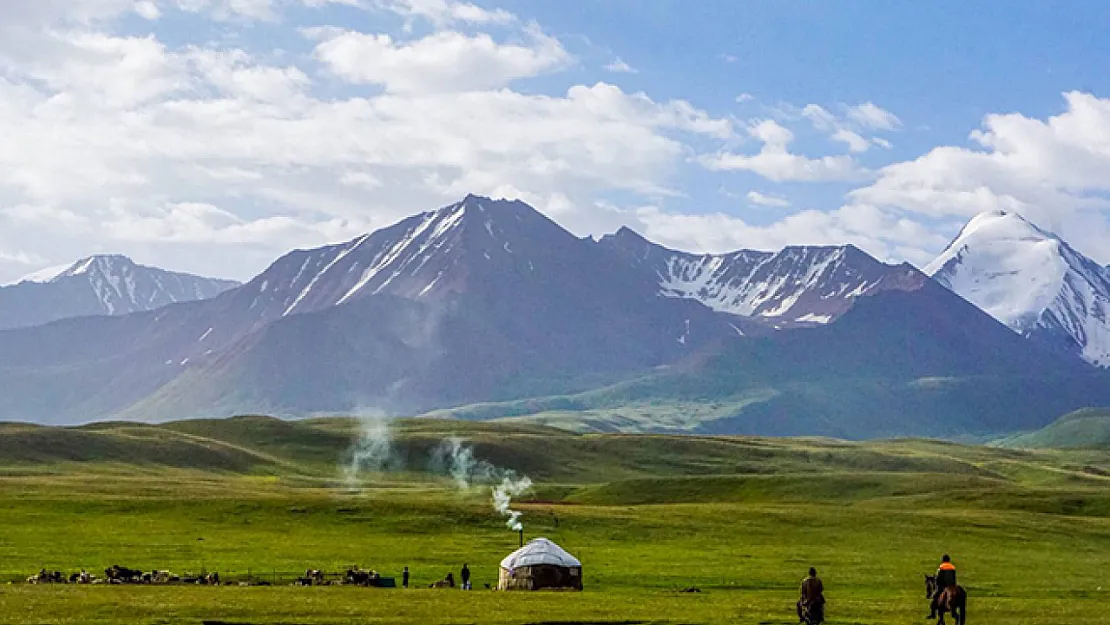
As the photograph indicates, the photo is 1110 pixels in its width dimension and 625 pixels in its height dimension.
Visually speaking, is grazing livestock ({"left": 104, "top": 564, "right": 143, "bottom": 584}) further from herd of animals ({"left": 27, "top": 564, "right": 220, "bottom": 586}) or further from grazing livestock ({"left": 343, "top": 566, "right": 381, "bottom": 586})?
grazing livestock ({"left": 343, "top": 566, "right": 381, "bottom": 586})

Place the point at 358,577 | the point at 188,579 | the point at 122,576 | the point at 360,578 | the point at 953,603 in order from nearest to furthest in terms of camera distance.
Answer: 1. the point at 953,603
2. the point at 122,576
3. the point at 188,579
4. the point at 360,578
5. the point at 358,577

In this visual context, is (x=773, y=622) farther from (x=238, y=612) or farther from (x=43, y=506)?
(x=43, y=506)

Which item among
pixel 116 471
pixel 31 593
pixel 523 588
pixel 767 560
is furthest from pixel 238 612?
pixel 116 471

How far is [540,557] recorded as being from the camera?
7800cm

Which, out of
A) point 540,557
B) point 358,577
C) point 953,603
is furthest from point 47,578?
point 953,603

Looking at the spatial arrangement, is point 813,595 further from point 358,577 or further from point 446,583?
point 358,577

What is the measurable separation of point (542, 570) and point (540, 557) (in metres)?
0.75

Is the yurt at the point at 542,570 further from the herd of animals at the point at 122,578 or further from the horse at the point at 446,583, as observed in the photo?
the herd of animals at the point at 122,578

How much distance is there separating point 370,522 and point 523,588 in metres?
40.2

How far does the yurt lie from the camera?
7756 centimetres

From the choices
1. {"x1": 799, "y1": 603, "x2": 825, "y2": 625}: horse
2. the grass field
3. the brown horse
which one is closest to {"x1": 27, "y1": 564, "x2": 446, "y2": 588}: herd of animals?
the grass field

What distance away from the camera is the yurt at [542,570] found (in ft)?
254

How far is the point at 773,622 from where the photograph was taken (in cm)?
5581

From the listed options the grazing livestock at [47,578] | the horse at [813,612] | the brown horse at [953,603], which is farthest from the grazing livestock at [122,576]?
the brown horse at [953,603]
